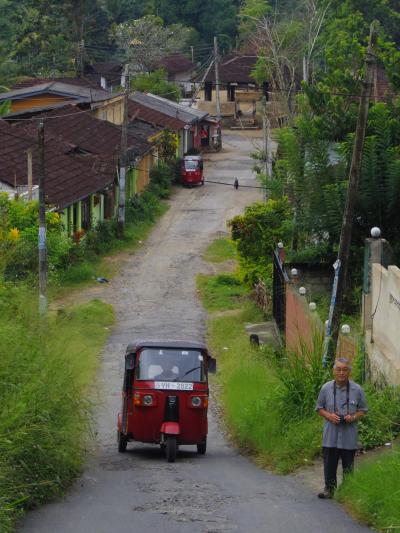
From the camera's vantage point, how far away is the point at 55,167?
1569 inches

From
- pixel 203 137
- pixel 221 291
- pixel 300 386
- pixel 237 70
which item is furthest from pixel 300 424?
pixel 237 70

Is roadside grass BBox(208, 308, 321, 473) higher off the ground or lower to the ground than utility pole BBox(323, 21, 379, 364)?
lower

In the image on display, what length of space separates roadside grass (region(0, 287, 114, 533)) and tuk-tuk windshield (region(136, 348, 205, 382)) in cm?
159

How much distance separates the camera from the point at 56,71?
268 ft

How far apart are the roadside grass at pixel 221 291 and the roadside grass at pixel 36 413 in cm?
1963

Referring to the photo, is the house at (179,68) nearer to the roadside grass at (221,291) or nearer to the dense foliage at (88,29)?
the dense foliage at (88,29)

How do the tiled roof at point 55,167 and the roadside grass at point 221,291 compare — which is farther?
the tiled roof at point 55,167

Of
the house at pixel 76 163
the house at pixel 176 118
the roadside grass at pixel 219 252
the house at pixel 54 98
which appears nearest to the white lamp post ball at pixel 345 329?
the house at pixel 76 163

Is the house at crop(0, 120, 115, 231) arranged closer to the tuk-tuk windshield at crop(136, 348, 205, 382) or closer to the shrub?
the tuk-tuk windshield at crop(136, 348, 205, 382)

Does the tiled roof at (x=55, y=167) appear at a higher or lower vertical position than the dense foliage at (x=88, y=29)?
lower

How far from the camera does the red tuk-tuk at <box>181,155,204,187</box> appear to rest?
57.1 m

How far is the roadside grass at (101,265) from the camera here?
3578cm

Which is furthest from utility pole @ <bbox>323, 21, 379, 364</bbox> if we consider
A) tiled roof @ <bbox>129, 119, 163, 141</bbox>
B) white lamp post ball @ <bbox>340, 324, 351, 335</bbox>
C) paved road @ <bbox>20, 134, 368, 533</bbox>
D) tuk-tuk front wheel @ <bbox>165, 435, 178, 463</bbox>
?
tiled roof @ <bbox>129, 119, 163, 141</bbox>

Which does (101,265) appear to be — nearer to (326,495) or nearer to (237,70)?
(326,495)
